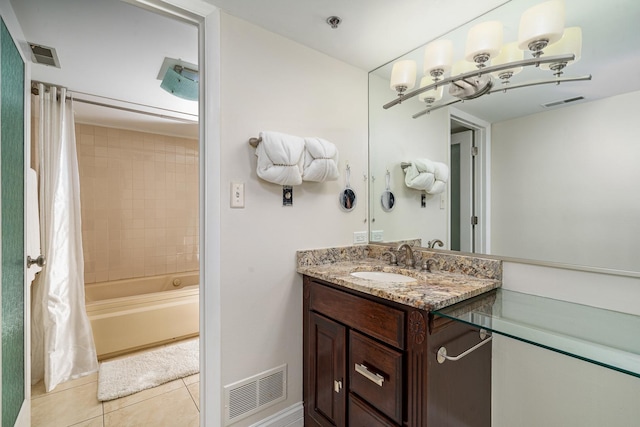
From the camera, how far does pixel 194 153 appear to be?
11.7 feet

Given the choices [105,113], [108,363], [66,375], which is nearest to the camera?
[66,375]

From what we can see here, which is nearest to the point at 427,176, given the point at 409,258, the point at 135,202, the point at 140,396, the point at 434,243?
the point at 434,243

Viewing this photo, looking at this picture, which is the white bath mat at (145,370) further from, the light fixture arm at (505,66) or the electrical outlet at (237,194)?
the light fixture arm at (505,66)

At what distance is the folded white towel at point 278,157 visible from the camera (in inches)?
54.7

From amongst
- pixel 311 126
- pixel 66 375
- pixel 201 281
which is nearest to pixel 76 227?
pixel 66 375

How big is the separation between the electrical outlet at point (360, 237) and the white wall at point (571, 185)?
771 millimetres

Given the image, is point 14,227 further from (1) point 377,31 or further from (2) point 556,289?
(2) point 556,289

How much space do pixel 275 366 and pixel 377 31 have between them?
188 cm

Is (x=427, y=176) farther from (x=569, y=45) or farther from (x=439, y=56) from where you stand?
(x=569, y=45)

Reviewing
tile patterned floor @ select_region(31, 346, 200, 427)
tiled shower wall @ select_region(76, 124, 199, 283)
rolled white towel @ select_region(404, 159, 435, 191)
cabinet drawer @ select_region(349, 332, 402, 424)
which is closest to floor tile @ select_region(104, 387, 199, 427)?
tile patterned floor @ select_region(31, 346, 200, 427)

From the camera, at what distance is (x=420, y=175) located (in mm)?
1754

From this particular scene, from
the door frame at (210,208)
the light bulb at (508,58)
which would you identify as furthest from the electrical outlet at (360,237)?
the light bulb at (508,58)

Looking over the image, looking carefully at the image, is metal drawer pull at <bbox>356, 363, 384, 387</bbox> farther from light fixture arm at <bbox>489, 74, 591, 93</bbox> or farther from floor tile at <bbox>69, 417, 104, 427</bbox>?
floor tile at <bbox>69, 417, 104, 427</bbox>

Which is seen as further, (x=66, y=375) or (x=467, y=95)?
(x=66, y=375)
